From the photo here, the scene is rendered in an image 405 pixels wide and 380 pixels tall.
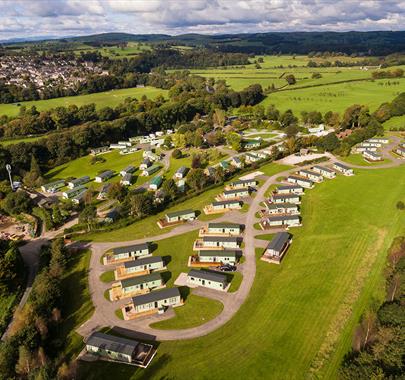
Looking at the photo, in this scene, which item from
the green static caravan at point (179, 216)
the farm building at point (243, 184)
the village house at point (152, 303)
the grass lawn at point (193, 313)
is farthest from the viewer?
the farm building at point (243, 184)

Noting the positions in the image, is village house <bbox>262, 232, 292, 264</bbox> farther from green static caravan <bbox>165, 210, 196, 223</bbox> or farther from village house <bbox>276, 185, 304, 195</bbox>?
village house <bbox>276, 185, 304, 195</bbox>

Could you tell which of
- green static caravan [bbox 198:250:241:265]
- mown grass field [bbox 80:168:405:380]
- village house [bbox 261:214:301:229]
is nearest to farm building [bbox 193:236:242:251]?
green static caravan [bbox 198:250:241:265]

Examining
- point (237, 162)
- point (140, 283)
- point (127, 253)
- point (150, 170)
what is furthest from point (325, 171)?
point (140, 283)

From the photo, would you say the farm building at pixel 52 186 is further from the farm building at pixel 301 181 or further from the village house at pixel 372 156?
the village house at pixel 372 156

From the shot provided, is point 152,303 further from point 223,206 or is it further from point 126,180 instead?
point 126,180

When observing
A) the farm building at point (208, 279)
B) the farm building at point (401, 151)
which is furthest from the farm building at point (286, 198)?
the farm building at point (401, 151)

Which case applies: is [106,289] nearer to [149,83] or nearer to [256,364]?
[256,364]
